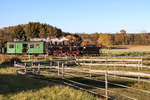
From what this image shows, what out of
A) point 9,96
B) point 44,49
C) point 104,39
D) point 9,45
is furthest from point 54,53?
point 104,39

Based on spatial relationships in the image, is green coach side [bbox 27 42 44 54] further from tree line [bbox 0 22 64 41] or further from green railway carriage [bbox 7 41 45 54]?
tree line [bbox 0 22 64 41]

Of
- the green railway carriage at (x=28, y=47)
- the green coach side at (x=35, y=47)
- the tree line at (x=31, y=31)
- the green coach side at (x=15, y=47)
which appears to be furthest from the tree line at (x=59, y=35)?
the green coach side at (x=35, y=47)

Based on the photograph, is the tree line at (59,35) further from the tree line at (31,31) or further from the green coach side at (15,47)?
the green coach side at (15,47)

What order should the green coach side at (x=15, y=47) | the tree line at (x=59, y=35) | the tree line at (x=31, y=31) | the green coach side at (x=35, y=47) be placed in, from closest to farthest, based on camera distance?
the green coach side at (x=35, y=47) < the green coach side at (x=15, y=47) < the tree line at (x=31, y=31) < the tree line at (x=59, y=35)

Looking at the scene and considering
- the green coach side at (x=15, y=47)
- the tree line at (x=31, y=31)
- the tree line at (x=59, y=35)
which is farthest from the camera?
the tree line at (x=59, y=35)

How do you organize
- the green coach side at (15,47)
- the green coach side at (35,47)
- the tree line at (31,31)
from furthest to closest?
the tree line at (31,31) < the green coach side at (15,47) < the green coach side at (35,47)

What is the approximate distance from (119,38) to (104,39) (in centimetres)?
1406

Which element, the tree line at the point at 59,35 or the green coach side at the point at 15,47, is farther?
the tree line at the point at 59,35

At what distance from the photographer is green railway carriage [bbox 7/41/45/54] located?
3812cm

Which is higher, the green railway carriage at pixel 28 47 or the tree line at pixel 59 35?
the tree line at pixel 59 35

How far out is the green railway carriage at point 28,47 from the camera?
38125 mm

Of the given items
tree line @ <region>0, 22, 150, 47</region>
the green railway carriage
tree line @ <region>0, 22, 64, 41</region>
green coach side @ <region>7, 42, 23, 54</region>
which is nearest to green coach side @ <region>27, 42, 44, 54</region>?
the green railway carriage

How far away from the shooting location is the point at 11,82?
11859 mm

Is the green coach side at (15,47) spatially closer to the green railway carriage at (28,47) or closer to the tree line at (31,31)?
the green railway carriage at (28,47)
